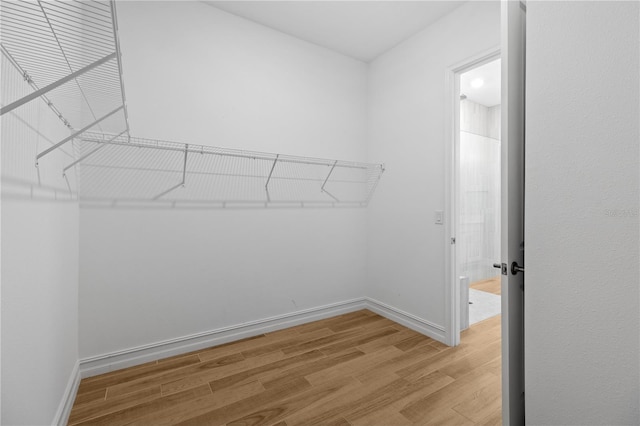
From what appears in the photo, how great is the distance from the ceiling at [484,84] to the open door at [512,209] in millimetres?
2061

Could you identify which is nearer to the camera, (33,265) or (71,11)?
(71,11)

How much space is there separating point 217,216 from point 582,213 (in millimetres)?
2104

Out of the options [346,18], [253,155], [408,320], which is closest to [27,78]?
[253,155]

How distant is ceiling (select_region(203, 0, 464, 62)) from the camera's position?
224 centimetres

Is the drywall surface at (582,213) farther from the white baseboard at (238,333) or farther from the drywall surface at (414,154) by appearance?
the white baseboard at (238,333)

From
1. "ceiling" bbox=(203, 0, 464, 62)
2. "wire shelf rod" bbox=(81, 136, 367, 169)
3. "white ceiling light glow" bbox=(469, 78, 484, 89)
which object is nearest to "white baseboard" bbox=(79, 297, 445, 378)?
"wire shelf rod" bbox=(81, 136, 367, 169)

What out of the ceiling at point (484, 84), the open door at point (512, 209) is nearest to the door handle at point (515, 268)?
the open door at point (512, 209)

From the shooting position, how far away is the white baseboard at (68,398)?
4.50ft

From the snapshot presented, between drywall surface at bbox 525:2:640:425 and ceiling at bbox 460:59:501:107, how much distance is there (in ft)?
7.62

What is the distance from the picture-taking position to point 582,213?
94cm

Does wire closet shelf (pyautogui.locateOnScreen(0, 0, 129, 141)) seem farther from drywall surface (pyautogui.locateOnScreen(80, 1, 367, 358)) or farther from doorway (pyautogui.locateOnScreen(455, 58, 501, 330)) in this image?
doorway (pyautogui.locateOnScreen(455, 58, 501, 330))

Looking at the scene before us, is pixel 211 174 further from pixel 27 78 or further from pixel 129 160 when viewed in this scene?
pixel 27 78

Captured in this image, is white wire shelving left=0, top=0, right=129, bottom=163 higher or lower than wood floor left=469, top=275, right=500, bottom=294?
higher

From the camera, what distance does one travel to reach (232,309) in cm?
233
